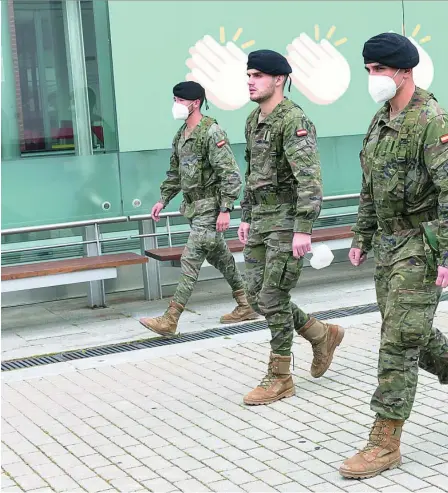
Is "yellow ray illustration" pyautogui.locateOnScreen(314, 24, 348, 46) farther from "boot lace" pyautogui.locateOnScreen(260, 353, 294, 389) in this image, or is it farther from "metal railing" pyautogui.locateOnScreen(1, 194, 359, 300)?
"boot lace" pyautogui.locateOnScreen(260, 353, 294, 389)

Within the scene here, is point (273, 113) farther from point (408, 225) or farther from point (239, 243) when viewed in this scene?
point (239, 243)

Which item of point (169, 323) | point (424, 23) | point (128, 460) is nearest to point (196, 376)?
point (169, 323)

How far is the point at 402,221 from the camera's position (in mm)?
4445

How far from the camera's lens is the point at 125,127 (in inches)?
346

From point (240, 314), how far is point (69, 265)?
1.54 meters

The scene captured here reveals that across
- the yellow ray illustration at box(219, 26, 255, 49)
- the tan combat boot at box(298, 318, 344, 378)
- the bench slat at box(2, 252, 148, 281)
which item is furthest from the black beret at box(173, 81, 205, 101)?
the tan combat boot at box(298, 318, 344, 378)

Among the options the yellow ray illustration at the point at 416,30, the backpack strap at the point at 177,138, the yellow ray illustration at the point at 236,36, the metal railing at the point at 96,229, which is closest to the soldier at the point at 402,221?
the backpack strap at the point at 177,138

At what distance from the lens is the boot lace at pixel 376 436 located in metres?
4.40

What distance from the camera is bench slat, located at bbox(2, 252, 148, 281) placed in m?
7.93

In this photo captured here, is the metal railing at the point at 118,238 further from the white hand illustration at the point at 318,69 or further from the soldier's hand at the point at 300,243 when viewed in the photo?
the soldier's hand at the point at 300,243

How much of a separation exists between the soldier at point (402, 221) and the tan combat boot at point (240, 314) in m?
3.52

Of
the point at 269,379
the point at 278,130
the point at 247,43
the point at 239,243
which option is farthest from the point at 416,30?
the point at 269,379

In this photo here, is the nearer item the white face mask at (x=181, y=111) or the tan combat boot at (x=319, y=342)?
the tan combat boot at (x=319, y=342)

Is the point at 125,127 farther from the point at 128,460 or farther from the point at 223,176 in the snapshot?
the point at 128,460
